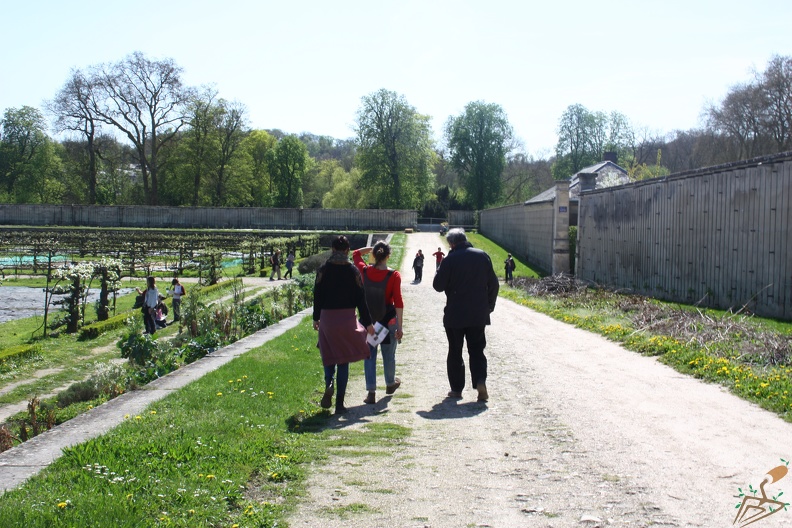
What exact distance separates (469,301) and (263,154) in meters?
84.2

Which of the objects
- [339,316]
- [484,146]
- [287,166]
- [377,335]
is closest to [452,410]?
[377,335]

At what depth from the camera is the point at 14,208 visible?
65312 millimetres

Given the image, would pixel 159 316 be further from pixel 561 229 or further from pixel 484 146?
pixel 484 146

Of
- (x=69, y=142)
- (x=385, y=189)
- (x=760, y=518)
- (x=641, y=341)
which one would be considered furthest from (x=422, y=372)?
(x=69, y=142)

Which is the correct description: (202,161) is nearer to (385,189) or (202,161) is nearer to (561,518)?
(385,189)

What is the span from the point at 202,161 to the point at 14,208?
58.2ft

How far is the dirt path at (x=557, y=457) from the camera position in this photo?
13.6 feet

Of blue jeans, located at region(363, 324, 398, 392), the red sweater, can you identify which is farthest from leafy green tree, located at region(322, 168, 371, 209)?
the red sweater

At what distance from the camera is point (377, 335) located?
7.16 m

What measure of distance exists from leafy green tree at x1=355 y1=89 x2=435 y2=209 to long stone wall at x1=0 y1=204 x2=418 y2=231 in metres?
7.94

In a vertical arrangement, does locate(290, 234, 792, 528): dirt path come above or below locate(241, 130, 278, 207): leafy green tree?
below

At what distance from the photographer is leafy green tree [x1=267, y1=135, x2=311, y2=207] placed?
3302 inches

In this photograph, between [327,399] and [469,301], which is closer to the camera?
[327,399]

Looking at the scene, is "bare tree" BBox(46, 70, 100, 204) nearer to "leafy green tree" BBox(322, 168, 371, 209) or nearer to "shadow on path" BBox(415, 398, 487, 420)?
"leafy green tree" BBox(322, 168, 371, 209)
